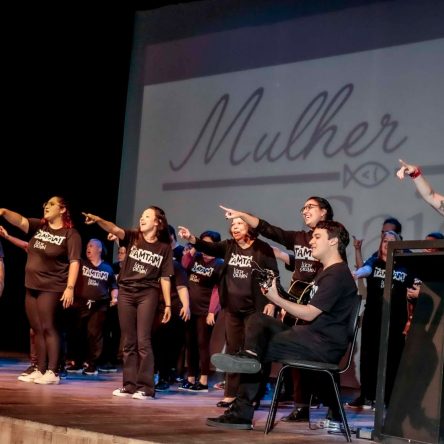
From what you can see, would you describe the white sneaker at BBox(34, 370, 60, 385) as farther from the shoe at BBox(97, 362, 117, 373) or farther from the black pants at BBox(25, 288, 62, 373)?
the shoe at BBox(97, 362, 117, 373)

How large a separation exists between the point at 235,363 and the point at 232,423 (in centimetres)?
49

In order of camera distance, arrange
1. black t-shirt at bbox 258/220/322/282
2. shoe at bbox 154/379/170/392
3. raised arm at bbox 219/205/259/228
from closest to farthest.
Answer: raised arm at bbox 219/205/259/228 < black t-shirt at bbox 258/220/322/282 < shoe at bbox 154/379/170/392

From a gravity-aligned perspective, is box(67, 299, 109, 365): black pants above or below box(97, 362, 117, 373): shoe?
above

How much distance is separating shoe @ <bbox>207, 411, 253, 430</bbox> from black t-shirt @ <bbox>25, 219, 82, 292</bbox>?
2350 mm

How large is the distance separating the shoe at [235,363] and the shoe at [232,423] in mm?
429

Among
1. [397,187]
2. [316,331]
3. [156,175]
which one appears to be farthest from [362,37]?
[316,331]

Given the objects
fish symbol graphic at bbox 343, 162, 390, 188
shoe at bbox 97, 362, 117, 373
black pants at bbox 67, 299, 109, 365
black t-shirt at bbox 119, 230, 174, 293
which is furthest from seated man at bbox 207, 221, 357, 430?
shoe at bbox 97, 362, 117, 373

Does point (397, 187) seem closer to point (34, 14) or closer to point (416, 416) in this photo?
point (416, 416)

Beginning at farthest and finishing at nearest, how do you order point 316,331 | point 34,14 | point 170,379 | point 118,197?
point 118,197, point 34,14, point 170,379, point 316,331

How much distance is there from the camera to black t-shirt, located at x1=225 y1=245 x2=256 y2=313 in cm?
566

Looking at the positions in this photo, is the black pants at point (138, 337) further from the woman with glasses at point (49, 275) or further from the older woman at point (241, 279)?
the woman with glasses at point (49, 275)

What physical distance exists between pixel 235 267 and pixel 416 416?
84.5 inches

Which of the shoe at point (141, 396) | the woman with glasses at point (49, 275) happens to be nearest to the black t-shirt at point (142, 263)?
the woman with glasses at point (49, 275)

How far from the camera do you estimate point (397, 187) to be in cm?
747
